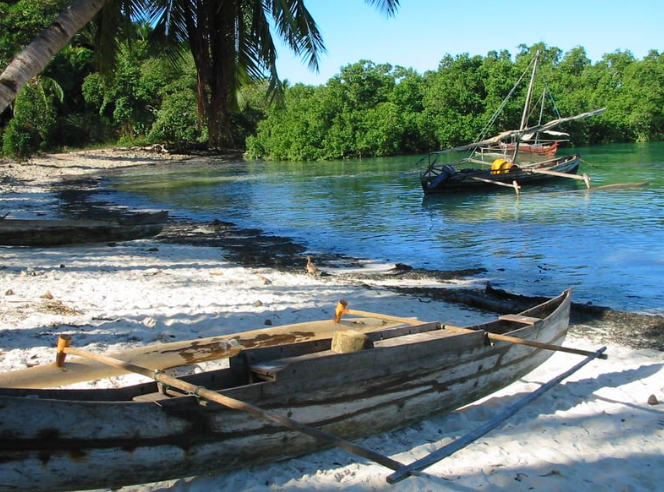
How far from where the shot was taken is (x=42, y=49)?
592 cm

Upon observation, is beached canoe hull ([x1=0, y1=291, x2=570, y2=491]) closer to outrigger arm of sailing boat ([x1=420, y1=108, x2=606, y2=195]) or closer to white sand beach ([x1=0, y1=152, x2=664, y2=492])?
white sand beach ([x1=0, y1=152, x2=664, y2=492])

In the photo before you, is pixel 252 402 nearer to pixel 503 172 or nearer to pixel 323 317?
pixel 323 317

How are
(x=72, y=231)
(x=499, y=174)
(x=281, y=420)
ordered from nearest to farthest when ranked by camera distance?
1. (x=281, y=420)
2. (x=72, y=231)
3. (x=499, y=174)

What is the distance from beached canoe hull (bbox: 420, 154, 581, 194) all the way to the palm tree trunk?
20751 millimetres

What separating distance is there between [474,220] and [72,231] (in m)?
12.4

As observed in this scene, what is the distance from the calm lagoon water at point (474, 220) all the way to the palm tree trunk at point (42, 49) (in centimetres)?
798

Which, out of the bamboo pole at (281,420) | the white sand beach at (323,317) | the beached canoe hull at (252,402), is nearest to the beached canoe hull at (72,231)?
the white sand beach at (323,317)

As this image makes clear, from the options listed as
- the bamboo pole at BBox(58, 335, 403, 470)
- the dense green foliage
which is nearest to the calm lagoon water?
the bamboo pole at BBox(58, 335, 403, 470)

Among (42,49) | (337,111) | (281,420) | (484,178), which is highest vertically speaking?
(337,111)

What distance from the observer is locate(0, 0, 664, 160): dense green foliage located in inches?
1890

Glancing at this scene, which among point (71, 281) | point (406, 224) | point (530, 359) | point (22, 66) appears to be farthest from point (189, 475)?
point (406, 224)

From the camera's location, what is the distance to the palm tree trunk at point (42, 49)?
5.62 m

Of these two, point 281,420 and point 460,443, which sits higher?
point 281,420

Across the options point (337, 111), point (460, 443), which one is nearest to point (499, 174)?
point (460, 443)
